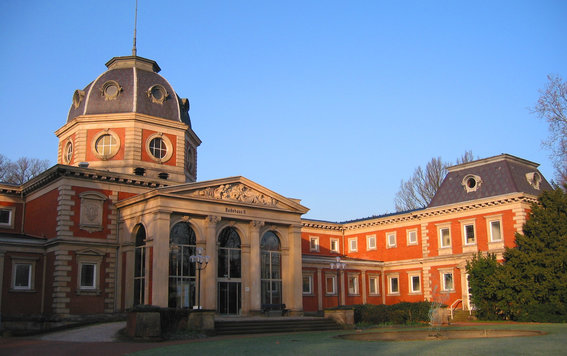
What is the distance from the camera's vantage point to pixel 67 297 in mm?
33656

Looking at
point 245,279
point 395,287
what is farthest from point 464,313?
point 245,279

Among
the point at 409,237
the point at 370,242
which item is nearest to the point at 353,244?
the point at 370,242

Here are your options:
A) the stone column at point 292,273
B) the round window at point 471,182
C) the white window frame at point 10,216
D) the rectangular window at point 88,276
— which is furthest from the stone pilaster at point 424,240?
the white window frame at point 10,216

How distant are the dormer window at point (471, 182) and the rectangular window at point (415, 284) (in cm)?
893

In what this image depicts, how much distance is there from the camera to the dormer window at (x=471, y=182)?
147ft

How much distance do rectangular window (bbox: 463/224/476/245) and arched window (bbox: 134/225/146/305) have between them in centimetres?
2468

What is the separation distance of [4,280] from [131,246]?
7.50 metres

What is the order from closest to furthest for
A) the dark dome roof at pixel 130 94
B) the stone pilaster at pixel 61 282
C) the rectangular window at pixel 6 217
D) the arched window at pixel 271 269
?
the stone pilaster at pixel 61 282 → the arched window at pixel 271 269 → the rectangular window at pixel 6 217 → the dark dome roof at pixel 130 94

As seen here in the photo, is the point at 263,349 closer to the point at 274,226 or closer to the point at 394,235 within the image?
the point at 274,226

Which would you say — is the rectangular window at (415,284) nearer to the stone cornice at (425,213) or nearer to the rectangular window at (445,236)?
the rectangular window at (445,236)

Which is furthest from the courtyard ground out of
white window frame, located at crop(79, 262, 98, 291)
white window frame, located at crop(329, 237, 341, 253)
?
white window frame, located at crop(329, 237, 341, 253)

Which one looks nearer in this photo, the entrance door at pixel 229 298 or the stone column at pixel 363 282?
the entrance door at pixel 229 298

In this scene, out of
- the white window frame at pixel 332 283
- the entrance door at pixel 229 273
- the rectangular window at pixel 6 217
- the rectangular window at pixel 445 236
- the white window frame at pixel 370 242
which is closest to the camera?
the entrance door at pixel 229 273

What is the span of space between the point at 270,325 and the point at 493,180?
2336cm
